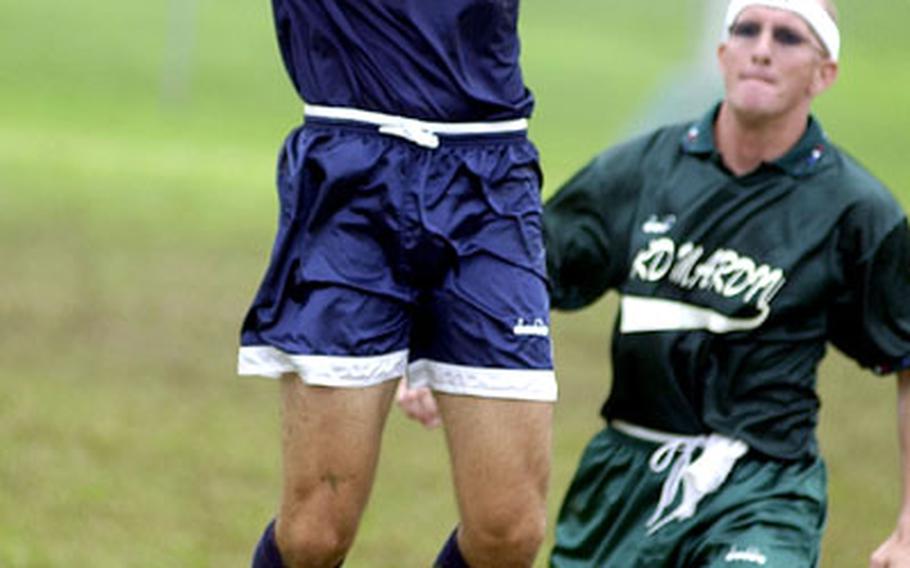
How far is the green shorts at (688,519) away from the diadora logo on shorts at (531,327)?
820mm

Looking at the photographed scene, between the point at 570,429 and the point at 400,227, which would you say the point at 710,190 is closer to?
the point at 400,227

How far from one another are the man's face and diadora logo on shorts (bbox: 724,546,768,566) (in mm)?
1212

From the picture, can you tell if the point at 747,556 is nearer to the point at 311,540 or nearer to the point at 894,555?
the point at 894,555

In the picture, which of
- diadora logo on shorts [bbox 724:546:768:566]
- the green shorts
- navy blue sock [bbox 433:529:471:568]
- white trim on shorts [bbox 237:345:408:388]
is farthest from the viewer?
the green shorts

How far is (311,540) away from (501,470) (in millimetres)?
489

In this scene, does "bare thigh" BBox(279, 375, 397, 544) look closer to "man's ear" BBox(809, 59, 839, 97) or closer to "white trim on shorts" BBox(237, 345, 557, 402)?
"white trim on shorts" BBox(237, 345, 557, 402)

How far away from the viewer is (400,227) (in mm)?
5652

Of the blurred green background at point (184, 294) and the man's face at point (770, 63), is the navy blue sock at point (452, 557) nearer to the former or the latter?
the man's face at point (770, 63)

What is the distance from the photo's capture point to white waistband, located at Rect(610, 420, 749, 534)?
628 cm

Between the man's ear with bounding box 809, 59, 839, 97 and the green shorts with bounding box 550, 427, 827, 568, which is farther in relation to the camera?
the man's ear with bounding box 809, 59, 839, 97

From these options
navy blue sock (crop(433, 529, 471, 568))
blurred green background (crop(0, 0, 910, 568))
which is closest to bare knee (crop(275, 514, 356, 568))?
navy blue sock (crop(433, 529, 471, 568))

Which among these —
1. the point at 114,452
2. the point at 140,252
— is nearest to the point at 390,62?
the point at 114,452

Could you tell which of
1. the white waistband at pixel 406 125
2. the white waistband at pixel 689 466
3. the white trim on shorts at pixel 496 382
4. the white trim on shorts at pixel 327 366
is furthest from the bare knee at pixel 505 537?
the white waistband at pixel 406 125

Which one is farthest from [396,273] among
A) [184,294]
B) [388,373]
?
[184,294]
